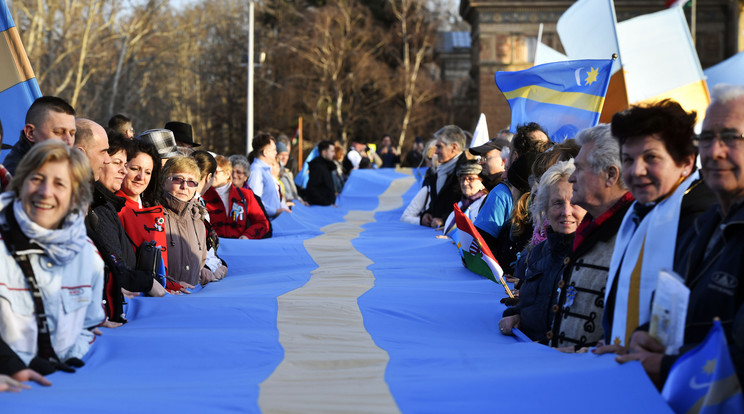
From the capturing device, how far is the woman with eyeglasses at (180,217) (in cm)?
732

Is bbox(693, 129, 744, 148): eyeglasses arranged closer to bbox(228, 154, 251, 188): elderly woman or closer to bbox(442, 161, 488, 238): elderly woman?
bbox(442, 161, 488, 238): elderly woman

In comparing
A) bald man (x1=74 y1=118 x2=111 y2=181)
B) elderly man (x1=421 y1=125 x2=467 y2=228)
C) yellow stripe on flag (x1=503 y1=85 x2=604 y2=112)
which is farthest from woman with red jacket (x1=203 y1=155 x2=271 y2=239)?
bald man (x1=74 y1=118 x2=111 y2=181)

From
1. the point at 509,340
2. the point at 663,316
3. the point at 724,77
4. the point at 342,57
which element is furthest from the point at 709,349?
A: the point at 342,57

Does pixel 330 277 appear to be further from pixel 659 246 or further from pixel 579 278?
pixel 659 246

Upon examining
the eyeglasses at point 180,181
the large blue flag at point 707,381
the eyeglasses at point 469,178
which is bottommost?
the eyeglasses at point 469,178

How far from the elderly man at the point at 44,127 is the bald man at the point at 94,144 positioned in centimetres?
9

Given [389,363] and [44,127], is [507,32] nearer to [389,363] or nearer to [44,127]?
[44,127]

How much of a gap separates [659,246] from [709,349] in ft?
2.40

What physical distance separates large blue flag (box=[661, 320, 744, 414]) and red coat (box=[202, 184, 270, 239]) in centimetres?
738

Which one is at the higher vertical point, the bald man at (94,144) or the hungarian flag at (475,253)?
the bald man at (94,144)

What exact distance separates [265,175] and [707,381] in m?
10.4

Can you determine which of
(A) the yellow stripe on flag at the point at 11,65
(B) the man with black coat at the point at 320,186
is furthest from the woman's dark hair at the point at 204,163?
(B) the man with black coat at the point at 320,186

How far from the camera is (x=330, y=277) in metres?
7.96

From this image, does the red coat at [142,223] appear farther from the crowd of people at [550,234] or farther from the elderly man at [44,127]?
the elderly man at [44,127]
